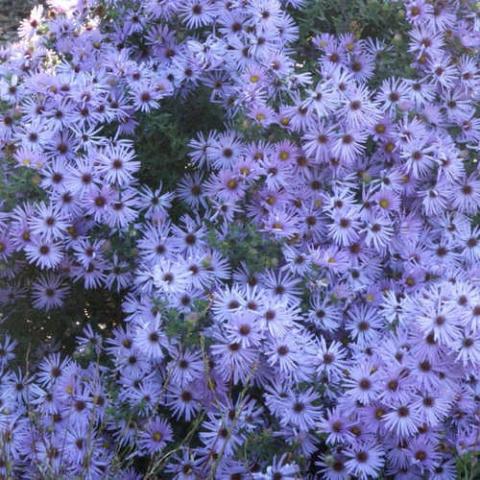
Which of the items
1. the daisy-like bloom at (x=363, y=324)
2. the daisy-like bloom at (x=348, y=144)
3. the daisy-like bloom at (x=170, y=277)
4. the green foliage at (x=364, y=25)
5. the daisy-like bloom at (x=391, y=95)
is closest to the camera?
the daisy-like bloom at (x=170, y=277)

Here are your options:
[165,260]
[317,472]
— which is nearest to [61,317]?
[165,260]

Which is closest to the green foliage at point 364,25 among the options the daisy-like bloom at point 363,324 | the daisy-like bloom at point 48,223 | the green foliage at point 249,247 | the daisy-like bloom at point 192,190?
the daisy-like bloom at point 192,190

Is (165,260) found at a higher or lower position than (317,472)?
higher

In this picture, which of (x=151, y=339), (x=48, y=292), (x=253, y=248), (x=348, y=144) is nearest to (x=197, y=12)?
(x=348, y=144)

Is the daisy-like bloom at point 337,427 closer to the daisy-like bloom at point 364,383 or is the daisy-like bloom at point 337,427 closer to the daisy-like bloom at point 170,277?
the daisy-like bloom at point 364,383

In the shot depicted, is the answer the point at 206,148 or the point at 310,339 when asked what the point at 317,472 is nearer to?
the point at 310,339

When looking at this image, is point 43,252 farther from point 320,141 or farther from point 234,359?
point 320,141

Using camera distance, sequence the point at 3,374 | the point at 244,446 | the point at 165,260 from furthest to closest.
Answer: the point at 3,374
the point at 165,260
the point at 244,446
